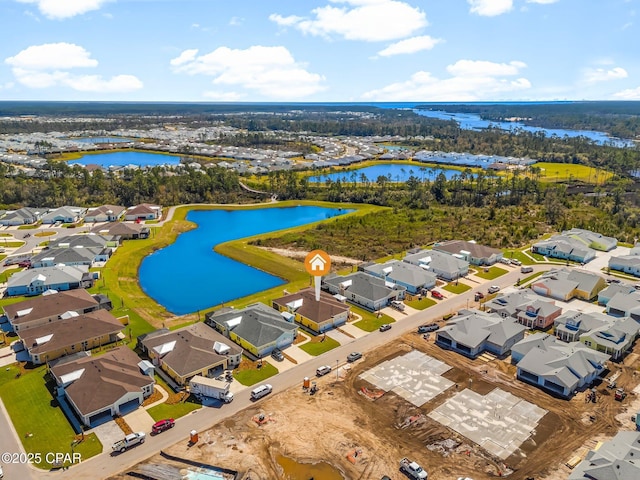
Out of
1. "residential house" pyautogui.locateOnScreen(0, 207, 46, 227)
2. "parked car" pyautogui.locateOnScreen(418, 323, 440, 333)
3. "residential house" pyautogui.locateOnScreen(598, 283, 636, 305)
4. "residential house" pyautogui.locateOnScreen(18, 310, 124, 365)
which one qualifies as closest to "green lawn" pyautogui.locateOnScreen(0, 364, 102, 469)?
"residential house" pyautogui.locateOnScreen(18, 310, 124, 365)

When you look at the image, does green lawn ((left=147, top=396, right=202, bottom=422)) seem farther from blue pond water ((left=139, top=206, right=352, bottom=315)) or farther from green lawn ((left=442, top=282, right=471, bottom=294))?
green lawn ((left=442, top=282, right=471, bottom=294))

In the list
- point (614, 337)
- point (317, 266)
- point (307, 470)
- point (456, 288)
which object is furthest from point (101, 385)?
point (614, 337)

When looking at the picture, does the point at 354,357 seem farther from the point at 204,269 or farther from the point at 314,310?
the point at 204,269

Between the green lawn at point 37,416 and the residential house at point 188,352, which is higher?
the residential house at point 188,352

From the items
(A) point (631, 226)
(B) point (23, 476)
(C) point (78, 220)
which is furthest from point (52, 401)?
(A) point (631, 226)

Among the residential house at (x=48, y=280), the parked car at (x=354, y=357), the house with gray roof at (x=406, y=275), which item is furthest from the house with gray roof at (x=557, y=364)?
the residential house at (x=48, y=280)

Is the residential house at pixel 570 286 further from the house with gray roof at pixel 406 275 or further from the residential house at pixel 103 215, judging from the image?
the residential house at pixel 103 215
